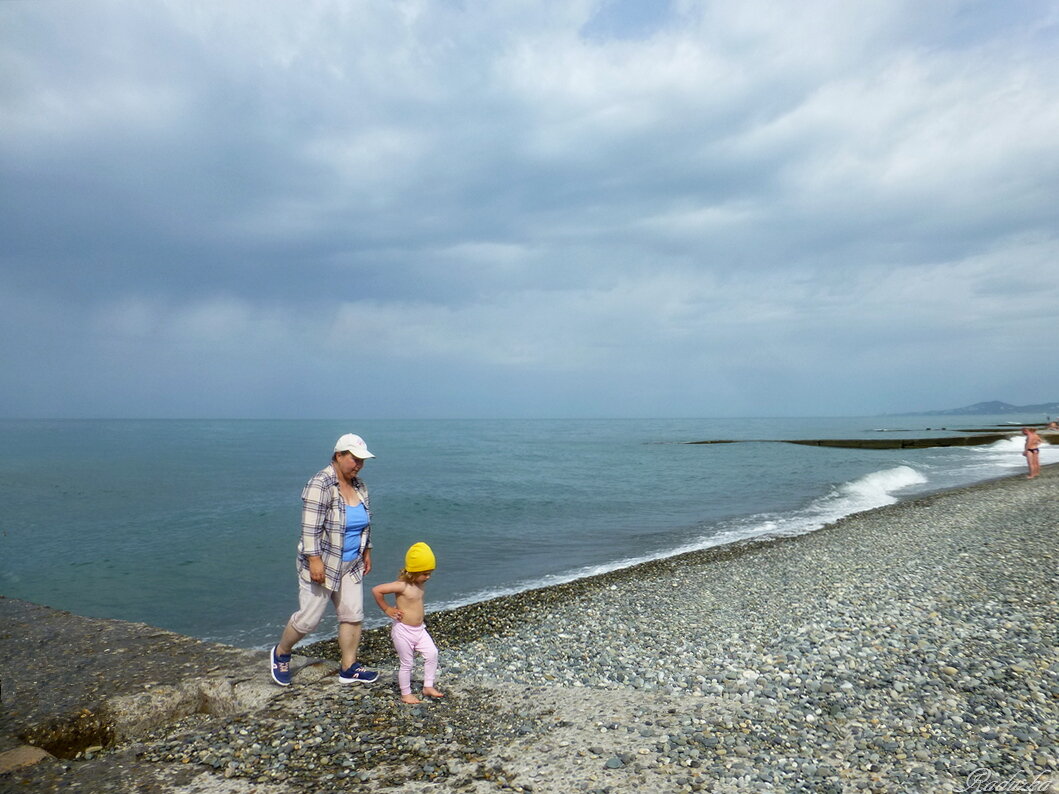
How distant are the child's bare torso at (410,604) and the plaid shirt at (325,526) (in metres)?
0.63

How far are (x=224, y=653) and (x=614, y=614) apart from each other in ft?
19.8

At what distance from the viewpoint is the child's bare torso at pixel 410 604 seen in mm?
6281

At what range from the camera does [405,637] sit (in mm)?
6293

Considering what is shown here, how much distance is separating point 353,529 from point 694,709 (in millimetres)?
3860

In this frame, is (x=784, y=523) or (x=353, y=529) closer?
(x=353, y=529)

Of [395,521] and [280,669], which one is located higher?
[280,669]

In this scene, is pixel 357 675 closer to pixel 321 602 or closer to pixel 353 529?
pixel 321 602

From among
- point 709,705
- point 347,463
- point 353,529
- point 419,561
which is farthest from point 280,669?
point 709,705

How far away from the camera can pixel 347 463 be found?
6.31 metres

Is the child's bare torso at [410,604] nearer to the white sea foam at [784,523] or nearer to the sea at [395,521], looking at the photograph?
the sea at [395,521]

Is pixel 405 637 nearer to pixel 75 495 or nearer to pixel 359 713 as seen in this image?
pixel 359 713

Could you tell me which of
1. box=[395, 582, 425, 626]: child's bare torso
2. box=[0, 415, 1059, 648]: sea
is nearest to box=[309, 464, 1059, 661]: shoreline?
box=[0, 415, 1059, 648]: sea

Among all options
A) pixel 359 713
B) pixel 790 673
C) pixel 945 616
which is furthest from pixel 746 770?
pixel 945 616

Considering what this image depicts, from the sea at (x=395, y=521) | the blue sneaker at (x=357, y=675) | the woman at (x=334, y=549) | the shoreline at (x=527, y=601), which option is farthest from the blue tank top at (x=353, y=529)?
the sea at (x=395, y=521)
